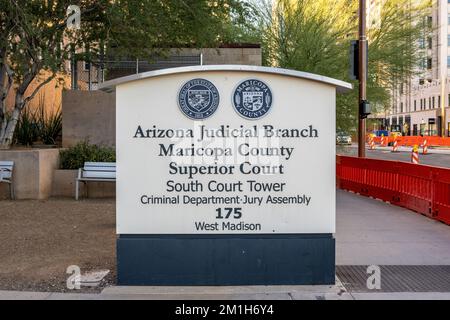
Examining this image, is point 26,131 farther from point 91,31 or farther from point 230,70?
point 230,70

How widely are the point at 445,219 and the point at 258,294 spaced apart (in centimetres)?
572

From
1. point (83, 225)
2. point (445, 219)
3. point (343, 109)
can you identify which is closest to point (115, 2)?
point (83, 225)

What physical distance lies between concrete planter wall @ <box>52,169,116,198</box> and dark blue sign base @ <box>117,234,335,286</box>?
7023 mm

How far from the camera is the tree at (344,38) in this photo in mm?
19328

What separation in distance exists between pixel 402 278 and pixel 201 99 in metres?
2.86

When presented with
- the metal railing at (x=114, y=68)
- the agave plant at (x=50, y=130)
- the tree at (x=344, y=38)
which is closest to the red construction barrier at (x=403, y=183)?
the tree at (x=344, y=38)

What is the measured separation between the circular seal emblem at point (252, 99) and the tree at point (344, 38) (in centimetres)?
1354

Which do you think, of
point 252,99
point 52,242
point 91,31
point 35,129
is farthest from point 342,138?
point 252,99

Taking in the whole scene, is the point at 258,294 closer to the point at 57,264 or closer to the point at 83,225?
the point at 57,264

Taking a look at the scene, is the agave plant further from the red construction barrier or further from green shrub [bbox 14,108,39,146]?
the red construction barrier

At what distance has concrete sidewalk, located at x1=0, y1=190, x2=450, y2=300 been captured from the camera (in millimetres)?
5551

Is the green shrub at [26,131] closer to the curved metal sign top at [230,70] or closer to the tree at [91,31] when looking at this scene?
the tree at [91,31]

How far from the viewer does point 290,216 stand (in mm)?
5828
